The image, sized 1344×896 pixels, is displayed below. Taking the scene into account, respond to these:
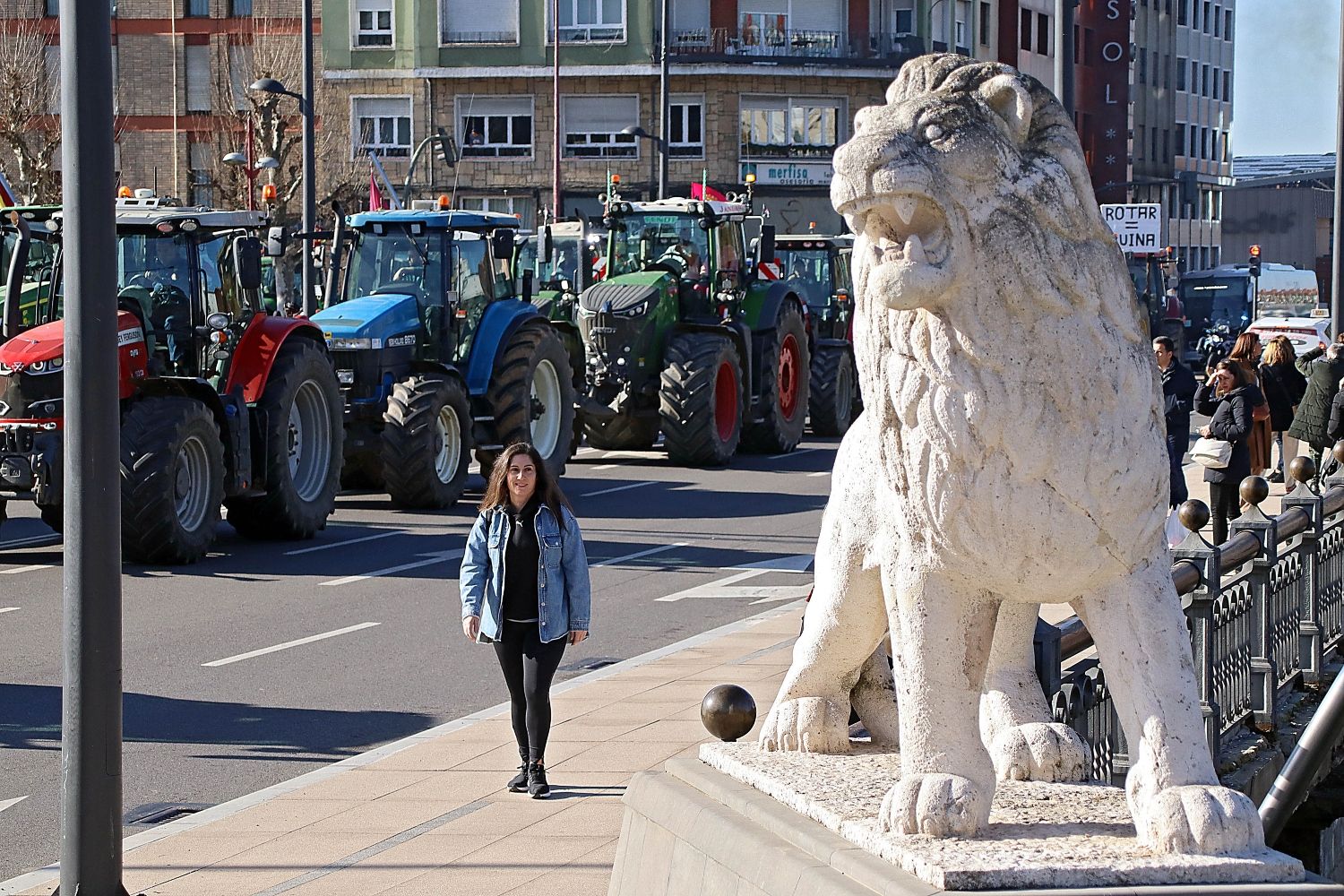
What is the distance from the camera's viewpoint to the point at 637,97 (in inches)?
2048

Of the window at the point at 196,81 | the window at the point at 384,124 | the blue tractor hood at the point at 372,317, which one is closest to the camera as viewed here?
the blue tractor hood at the point at 372,317

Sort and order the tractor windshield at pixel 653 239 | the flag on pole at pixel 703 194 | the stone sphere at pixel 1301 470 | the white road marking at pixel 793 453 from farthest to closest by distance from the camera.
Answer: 1. the flag on pole at pixel 703 194
2. the white road marking at pixel 793 453
3. the tractor windshield at pixel 653 239
4. the stone sphere at pixel 1301 470

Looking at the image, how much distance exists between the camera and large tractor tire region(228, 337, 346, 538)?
52.2 ft

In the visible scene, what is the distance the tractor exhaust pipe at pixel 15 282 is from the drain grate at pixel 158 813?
25.4 feet

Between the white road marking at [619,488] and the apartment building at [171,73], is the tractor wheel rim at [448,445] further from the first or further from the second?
the apartment building at [171,73]


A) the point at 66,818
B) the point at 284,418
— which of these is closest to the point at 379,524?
the point at 284,418

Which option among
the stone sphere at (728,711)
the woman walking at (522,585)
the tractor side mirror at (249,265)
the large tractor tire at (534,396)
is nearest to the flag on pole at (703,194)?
the large tractor tire at (534,396)

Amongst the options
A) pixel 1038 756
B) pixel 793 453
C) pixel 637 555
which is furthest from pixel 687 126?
pixel 1038 756

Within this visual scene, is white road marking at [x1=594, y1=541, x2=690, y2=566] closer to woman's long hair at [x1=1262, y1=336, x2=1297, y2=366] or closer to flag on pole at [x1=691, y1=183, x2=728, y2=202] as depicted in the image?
woman's long hair at [x1=1262, y1=336, x2=1297, y2=366]

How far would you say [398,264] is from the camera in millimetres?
19312

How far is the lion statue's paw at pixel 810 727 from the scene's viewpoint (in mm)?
4805

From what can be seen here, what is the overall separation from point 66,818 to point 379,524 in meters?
11.3

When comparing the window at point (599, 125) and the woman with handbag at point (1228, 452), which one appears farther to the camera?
the window at point (599, 125)

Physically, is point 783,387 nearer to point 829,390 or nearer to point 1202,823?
point 829,390
